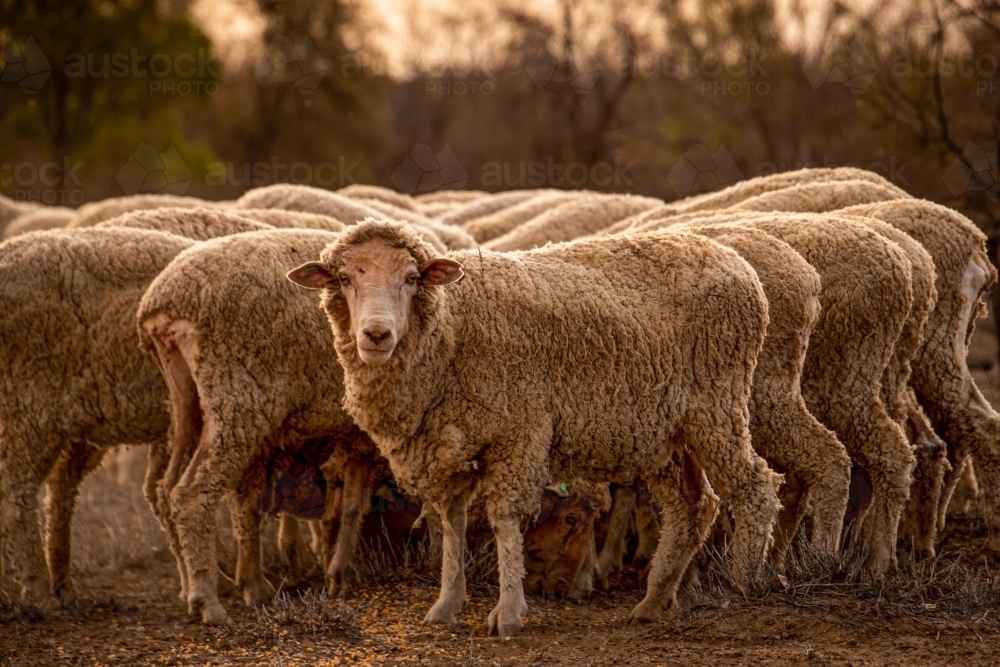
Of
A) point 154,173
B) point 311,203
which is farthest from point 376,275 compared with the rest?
point 154,173

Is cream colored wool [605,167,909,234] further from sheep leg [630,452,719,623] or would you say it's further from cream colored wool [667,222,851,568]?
sheep leg [630,452,719,623]

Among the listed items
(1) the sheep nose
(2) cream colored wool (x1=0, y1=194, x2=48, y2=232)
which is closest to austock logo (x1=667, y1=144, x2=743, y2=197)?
(2) cream colored wool (x1=0, y1=194, x2=48, y2=232)

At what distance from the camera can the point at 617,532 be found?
673 cm

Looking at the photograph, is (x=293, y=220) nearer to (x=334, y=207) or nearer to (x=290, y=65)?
(x=334, y=207)

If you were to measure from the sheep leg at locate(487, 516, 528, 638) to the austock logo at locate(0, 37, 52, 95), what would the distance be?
2016 centimetres

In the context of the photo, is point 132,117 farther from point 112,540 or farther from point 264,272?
point 264,272

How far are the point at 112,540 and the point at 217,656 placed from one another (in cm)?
317

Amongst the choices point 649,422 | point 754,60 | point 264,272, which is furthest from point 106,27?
point 649,422

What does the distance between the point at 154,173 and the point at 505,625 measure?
21.5m

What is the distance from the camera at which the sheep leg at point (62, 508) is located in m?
6.89

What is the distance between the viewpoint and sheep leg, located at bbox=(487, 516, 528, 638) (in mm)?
5293

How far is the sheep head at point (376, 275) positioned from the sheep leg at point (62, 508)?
7.90ft

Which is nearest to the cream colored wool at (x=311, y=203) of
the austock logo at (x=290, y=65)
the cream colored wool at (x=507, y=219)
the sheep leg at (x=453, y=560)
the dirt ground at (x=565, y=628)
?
the cream colored wool at (x=507, y=219)

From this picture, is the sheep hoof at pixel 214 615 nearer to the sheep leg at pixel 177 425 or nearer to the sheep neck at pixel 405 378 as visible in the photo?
the sheep leg at pixel 177 425
